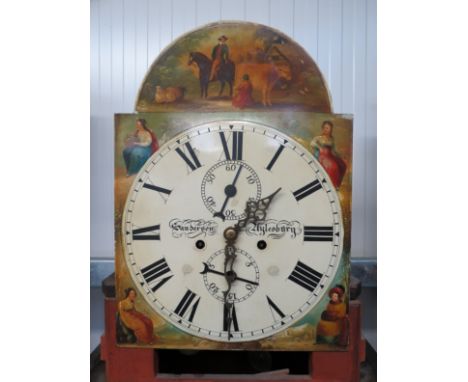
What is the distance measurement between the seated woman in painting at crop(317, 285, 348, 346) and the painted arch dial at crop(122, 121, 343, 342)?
3cm

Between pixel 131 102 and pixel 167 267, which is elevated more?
pixel 131 102

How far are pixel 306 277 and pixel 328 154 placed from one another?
0.96 ft

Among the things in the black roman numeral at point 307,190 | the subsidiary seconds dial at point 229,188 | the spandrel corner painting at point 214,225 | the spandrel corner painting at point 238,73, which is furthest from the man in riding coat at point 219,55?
the black roman numeral at point 307,190

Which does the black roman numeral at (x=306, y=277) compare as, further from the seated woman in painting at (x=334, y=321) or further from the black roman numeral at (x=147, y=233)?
the black roman numeral at (x=147, y=233)

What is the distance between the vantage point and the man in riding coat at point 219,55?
98 cm

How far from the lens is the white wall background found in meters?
0.99

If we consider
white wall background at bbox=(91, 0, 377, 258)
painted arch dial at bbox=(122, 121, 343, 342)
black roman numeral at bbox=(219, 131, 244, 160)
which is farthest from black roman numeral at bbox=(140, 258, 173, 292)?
black roman numeral at bbox=(219, 131, 244, 160)

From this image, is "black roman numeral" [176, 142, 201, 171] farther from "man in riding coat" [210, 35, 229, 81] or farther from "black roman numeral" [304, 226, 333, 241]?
"black roman numeral" [304, 226, 333, 241]

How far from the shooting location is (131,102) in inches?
39.5

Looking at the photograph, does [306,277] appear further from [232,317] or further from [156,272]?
[156,272]

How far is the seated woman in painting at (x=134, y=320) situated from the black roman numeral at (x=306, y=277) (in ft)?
1.20

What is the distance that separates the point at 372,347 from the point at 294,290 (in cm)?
25
